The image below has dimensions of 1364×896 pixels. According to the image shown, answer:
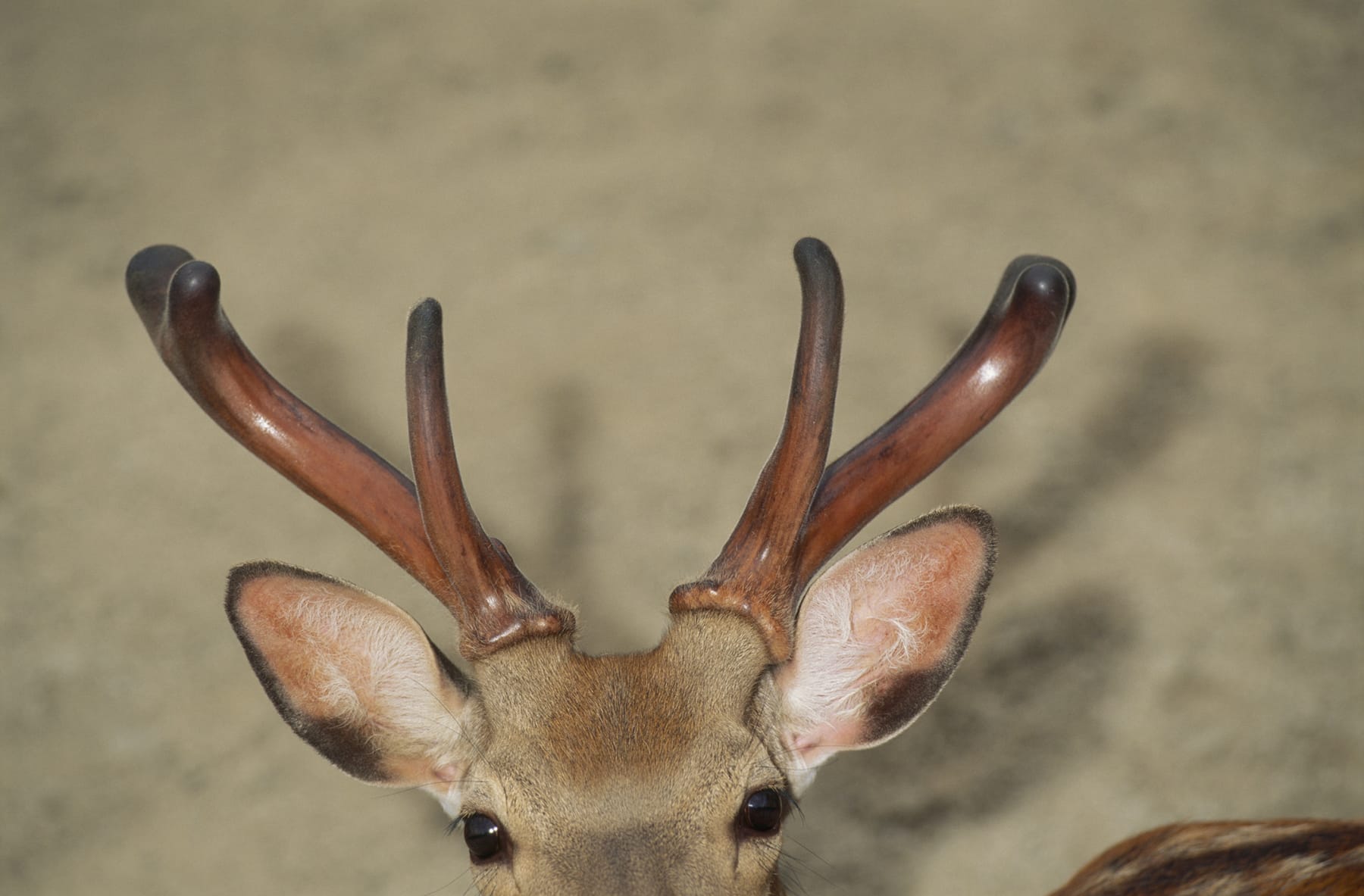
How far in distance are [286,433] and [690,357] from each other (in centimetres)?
285

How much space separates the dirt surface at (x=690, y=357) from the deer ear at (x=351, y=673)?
5.11ft

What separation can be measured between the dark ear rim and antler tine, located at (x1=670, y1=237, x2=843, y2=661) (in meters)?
0.21

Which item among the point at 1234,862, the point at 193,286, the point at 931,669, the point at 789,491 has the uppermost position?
the point at 193,286

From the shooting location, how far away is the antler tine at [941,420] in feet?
8.04

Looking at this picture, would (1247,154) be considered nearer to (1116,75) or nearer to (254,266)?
(1116,75)

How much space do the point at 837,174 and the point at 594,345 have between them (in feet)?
4.68

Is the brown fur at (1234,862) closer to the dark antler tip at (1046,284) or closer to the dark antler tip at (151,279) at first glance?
the dark antler tip at (1046,284)

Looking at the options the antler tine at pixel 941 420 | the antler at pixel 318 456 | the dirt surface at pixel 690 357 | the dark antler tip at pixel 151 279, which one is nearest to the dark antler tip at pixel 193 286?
the antler at pixel 318 456

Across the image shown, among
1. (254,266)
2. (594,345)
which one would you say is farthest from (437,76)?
(594,345)

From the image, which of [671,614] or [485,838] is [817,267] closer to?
[671,614]

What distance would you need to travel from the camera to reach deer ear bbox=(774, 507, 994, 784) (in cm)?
244

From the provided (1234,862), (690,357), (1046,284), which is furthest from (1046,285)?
(690,357)

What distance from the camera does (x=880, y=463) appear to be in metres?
2.46

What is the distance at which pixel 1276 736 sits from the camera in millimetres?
4059
